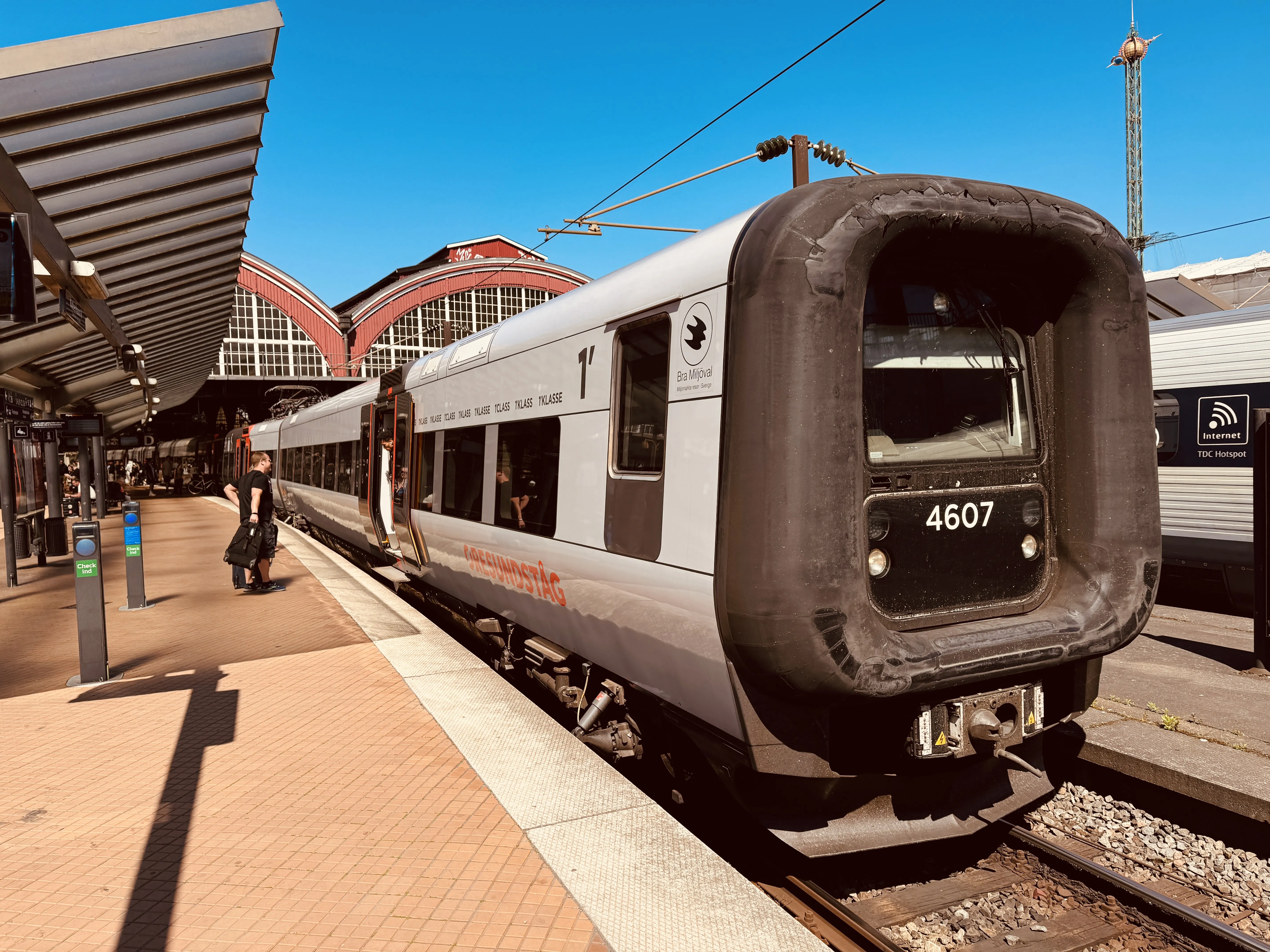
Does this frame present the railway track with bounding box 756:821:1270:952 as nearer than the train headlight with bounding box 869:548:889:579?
Yes

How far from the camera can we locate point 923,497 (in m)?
3.90

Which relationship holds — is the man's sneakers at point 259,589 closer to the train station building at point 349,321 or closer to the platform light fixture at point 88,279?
the platform light fixture at point 88,279

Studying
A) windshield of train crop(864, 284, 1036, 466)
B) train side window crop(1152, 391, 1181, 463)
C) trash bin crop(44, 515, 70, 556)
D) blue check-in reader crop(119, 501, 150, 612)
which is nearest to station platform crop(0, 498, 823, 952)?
windshield of train crop(864, 284, 1036, 466)

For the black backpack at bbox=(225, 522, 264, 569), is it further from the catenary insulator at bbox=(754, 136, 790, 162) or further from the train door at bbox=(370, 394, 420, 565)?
the catenary insulator at bbox=(754, 136, 790, 162)

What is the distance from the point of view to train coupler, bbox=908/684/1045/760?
12.2 ft

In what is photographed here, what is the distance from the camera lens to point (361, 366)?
50.5 meters

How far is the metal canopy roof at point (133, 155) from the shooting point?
6.23 m

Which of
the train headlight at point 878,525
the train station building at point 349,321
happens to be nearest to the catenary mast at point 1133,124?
the train station building at point 349,321


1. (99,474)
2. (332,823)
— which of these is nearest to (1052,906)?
(332,823)

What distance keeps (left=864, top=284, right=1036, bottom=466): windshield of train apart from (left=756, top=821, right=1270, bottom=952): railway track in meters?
1.96

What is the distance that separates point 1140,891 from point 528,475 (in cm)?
389

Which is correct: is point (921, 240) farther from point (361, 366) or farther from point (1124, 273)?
point (361, 366)

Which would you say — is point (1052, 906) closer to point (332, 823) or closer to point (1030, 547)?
point (1030, 547)

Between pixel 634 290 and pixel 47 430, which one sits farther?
pixel 47 430
